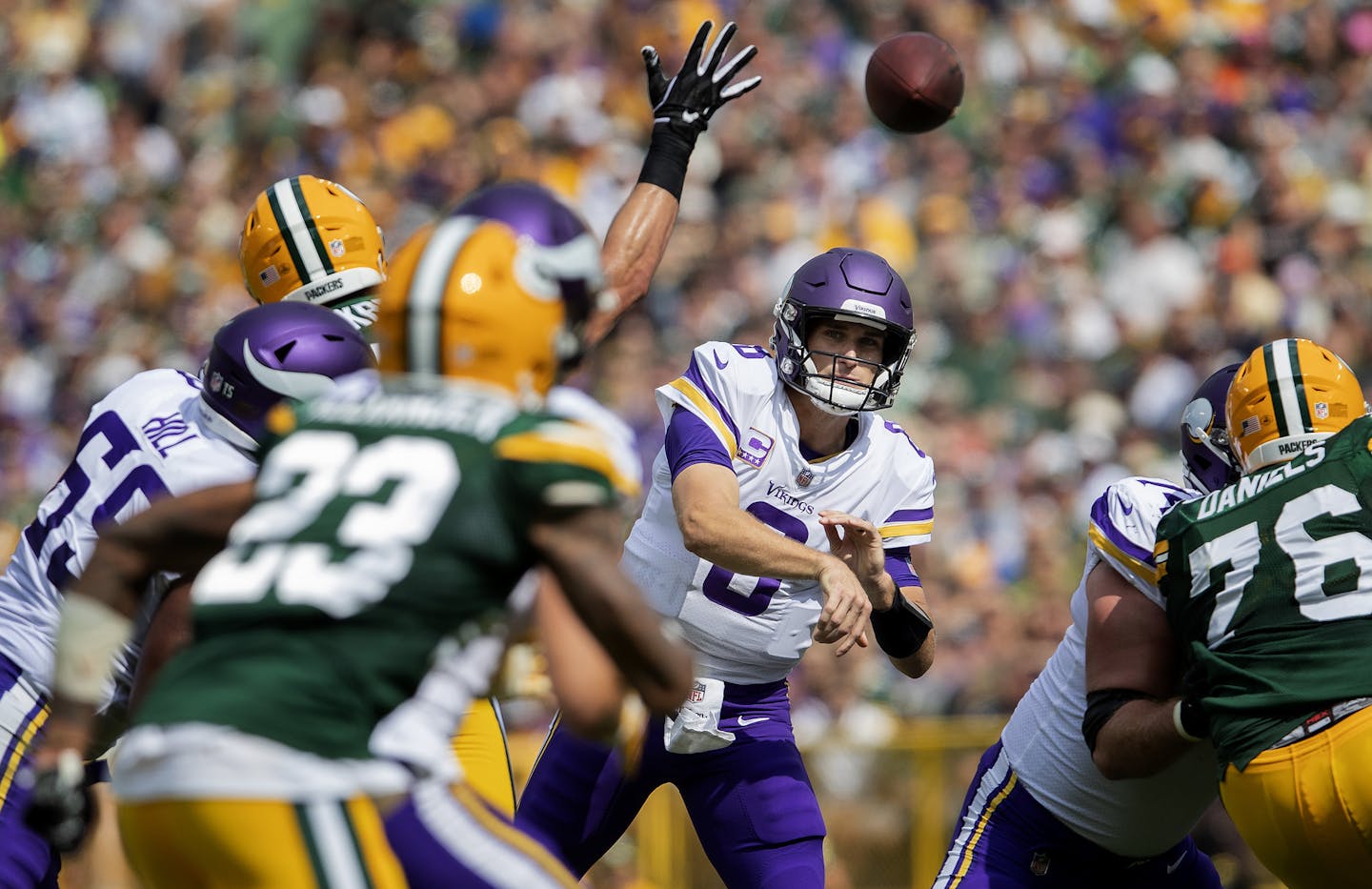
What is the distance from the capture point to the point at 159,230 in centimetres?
1370

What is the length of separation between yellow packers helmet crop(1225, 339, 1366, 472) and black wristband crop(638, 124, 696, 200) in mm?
1723

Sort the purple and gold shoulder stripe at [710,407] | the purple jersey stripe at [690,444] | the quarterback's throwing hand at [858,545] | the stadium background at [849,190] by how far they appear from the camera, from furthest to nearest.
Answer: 1. the stadium background at [849,190]
2. the purple and gold shoulder stripe at [710,407]
3. the purple jersey stripe at [690,444]
4. the quarterback's throwing hand at [858,545]

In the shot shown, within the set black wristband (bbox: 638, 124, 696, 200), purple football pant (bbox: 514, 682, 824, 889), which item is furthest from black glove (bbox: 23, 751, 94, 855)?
black wristband (bbox: 638, 124, 696, 200)

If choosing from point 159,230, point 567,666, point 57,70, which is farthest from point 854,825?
point 57,70

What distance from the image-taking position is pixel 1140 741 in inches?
167

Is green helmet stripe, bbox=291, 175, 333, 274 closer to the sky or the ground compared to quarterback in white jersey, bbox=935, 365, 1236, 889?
closer to the sky

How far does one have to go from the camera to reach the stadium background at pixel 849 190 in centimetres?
1091

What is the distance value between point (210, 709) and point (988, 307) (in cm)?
989

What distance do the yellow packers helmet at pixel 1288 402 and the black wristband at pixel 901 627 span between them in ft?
3.31

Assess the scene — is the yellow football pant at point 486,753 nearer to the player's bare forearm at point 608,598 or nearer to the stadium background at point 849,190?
the player's bare forearm at point 608,598

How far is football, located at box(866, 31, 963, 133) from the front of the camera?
19.7 feet

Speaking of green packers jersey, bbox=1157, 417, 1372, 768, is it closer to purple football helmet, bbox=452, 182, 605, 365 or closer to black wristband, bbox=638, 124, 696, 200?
purple football helmet, bbox=452, 182, 605, 365

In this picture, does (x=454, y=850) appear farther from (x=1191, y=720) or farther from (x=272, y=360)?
(x=1191, y=720)

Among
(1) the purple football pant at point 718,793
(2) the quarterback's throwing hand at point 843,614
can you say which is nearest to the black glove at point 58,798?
(2) the quarterback's throwing hand at point 843,614
